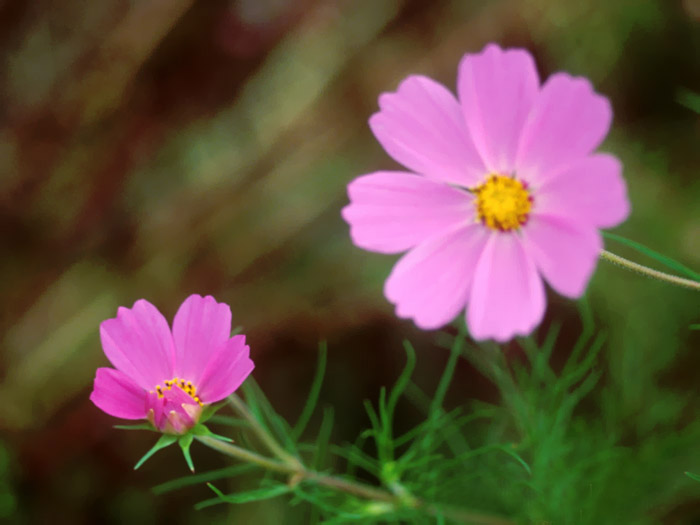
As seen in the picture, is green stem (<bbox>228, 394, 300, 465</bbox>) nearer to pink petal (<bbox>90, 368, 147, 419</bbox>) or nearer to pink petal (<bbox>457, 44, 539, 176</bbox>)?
pink petal (<bbox>90, 368, 147, 419</bbox>)

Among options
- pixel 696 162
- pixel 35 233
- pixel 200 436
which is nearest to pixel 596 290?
pixel 696 162

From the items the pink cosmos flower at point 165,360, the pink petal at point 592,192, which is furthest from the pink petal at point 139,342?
the pink petal at point 592,192

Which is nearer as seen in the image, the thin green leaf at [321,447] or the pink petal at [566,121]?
the pink petal at [566,121]

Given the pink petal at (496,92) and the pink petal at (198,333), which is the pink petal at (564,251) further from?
the pink petal at (198,333)

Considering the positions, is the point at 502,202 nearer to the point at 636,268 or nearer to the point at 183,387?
the point at 636,268

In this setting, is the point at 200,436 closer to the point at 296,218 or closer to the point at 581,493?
the point at 581,493

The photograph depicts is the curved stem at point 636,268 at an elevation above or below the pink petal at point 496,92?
below

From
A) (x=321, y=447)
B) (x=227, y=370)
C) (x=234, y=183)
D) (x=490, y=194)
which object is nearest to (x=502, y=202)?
(x=490, y=194)
